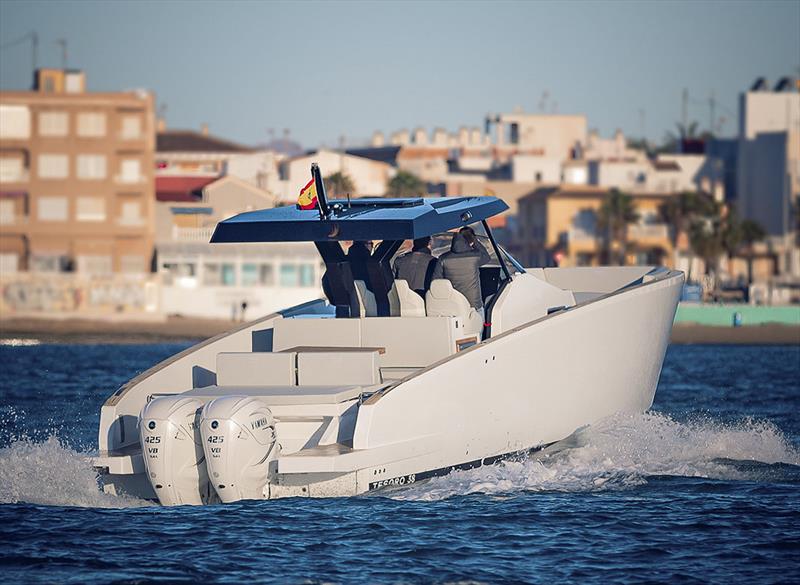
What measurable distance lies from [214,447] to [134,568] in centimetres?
145

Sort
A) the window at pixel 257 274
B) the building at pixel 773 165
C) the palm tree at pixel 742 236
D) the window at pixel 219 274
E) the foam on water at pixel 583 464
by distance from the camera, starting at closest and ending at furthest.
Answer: the foam on water at pixel 583 464
the window at pixel 257 274
the window at pixel 219 274
the palm tree at pixel 742 236
the building at pixel 773 165

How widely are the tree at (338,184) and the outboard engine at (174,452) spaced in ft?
188

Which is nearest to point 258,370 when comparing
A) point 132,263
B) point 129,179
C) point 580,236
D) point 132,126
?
point 132,263

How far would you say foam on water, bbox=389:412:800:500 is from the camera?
504 inches

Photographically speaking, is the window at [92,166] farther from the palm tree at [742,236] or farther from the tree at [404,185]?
the palm tree at [742,236]

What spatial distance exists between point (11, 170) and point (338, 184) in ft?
54.1

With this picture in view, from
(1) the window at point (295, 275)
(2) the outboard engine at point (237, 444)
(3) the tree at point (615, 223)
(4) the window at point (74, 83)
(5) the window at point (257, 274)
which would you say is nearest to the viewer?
(2) the outboard engine at point (237, 444)

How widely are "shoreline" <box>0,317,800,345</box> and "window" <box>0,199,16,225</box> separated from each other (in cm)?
1100

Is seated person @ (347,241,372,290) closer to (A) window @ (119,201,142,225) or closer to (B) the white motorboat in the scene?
(B) the white motorboat

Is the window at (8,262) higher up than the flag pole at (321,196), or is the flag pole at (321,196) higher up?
the flag pole at (321,196)

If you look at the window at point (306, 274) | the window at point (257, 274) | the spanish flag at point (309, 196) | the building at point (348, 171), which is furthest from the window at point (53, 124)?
the spanish flag at point (309, 196)

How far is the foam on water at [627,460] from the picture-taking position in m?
12.8

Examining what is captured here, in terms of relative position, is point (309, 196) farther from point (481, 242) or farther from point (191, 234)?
point (191, 234)

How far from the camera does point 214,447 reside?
1123cm
